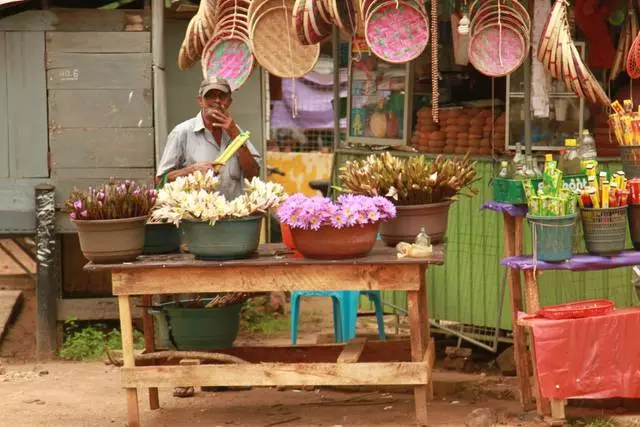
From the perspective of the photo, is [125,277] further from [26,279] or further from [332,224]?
[26,279]

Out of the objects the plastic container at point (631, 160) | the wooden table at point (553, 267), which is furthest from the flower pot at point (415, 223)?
the plastic container at point (631, 160)

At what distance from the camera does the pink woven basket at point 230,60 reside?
25.2 ft

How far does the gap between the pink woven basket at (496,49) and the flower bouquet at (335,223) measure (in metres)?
1.04

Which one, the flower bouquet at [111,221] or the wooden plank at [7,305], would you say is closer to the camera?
the flower bouquet at [111,221]

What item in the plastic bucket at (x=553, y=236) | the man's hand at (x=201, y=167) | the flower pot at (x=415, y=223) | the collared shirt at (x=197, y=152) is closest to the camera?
the plastic bucket at (x=553, y=236)

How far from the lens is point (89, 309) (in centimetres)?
920

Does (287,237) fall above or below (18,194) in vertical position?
below

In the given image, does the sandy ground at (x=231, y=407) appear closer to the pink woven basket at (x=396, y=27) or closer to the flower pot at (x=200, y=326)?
the flower pot at (x=200, y=326)

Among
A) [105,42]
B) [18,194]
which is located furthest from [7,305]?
[105,42]

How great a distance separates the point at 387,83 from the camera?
8.94 m

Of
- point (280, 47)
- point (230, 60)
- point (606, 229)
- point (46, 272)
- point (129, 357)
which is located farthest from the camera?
point (46, 272)

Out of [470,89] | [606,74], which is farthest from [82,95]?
[606,74]

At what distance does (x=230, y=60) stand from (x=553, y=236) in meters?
2.53

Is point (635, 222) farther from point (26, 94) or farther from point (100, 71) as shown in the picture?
point (26, 94)
